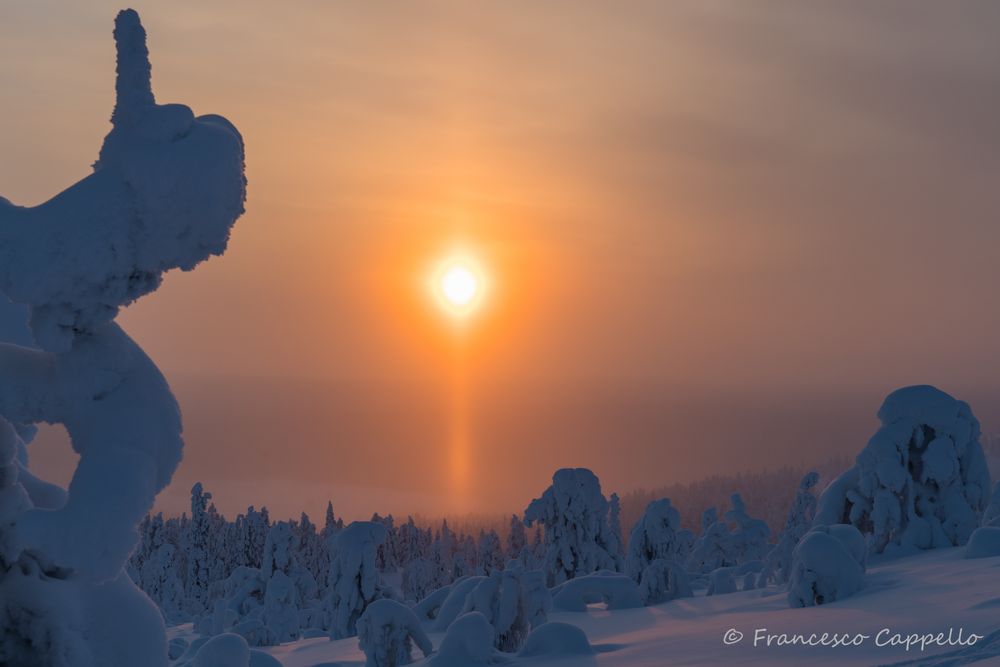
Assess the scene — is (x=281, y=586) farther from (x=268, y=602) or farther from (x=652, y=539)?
(x=652, y=539)

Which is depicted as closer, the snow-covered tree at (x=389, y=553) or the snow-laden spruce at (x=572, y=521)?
the snow-laden spruce at (x=572, y=521)

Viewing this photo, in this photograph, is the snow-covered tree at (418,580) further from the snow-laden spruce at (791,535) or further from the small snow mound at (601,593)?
the small snow mound at (601,593)

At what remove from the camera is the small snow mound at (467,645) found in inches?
647

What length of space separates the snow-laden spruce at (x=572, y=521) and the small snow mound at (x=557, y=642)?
2213cm

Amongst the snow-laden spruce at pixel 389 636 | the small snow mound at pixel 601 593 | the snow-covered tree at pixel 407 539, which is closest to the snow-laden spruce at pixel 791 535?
the small snow mound at pixel 601 593

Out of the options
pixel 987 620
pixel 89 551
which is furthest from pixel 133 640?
pixel 987 620


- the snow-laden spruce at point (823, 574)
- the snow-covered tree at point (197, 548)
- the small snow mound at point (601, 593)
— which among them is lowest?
the snow-laden spruce at point (823, 574)

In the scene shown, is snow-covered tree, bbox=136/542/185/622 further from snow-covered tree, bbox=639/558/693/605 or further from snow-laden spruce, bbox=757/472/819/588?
snow-covered tree, bbox=639/558/693/605

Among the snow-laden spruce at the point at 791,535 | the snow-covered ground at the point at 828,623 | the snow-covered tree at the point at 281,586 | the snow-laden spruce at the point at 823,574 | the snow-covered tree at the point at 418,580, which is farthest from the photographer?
the snow-covered tree at the point at 418,580

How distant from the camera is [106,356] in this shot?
8.03m

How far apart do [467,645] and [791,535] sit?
25.7 m

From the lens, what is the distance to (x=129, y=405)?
7992 mm

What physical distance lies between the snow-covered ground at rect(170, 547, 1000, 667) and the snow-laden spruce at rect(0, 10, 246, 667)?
7.69 m

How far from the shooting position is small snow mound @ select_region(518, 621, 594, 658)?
650 inches
